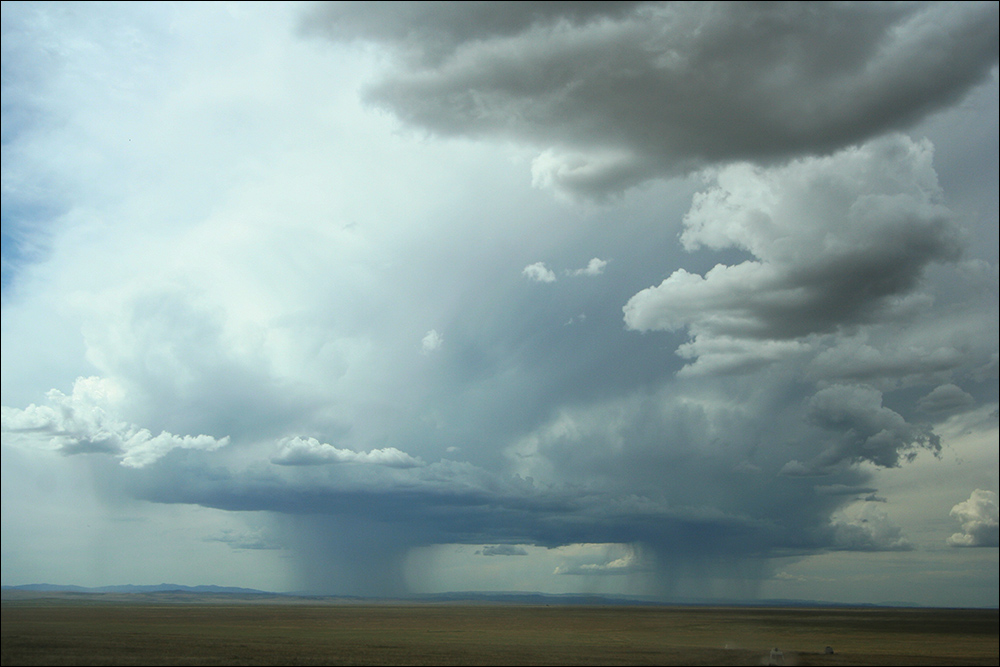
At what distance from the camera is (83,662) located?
73.4m

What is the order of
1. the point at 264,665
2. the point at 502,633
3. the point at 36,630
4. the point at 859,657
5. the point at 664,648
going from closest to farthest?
the point at 264,665
the point at 859,657
the point at 664,648
the point at 36,630
the point at 502,633

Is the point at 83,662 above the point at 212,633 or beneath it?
above

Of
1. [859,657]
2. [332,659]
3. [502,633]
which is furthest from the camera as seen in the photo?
[502,633]

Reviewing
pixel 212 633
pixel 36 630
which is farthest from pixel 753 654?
pixel 36 630

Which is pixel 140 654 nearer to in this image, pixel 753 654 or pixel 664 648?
pixel 664 648

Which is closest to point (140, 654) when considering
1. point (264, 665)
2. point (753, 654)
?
point (264, 665)

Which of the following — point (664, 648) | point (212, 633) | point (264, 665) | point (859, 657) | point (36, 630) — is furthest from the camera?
point (212, 633)

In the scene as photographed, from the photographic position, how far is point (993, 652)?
105500 millimetres

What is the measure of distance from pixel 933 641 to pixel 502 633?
259 ft

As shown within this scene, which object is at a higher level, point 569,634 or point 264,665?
point 264,665

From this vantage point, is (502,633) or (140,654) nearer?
(140,654)

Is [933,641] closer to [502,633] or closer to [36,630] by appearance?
[502,633]

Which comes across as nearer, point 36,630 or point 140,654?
point 140,654

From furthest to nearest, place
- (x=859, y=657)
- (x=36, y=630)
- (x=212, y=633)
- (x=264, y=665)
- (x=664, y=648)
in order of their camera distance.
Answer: (x=212, y=633), (x=36, y=630), (x=664, y=648), (x=859, y=657), (x=264, y=665)
